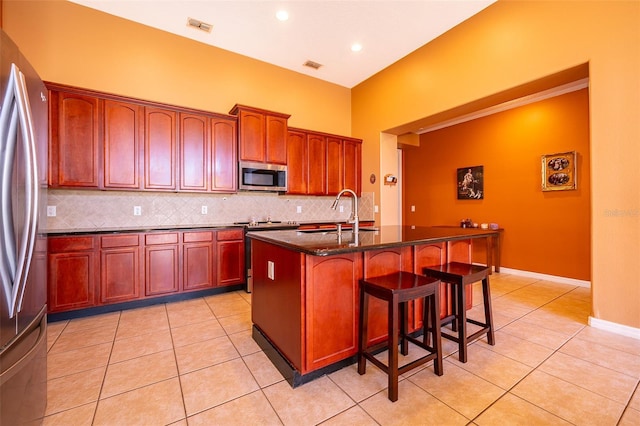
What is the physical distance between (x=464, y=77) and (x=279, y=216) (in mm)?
3338

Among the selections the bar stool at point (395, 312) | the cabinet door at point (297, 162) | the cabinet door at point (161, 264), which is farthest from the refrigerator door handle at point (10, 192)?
the cabinet door at point (297, 162)

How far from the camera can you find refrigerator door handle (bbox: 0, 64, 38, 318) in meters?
1.06

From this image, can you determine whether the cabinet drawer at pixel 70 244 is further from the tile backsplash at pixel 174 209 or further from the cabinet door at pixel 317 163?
the cabinet door at pixel 317 163

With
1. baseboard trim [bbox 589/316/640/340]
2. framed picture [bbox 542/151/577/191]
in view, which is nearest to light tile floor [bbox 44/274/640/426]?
baseboard trim [bbox 589/316/640/340]

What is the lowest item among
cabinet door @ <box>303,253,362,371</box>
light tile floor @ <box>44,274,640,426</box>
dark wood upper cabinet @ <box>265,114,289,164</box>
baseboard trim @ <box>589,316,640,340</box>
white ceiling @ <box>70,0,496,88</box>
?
light tile floor @ <box>44,274,640,426</box>

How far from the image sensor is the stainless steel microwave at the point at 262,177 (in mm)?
3975

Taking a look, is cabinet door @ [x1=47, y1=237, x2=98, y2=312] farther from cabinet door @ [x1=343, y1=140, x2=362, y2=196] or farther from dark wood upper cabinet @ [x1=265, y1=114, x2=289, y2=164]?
cabinet door @ [x1=343, y1=140, x2=362, y2=196]

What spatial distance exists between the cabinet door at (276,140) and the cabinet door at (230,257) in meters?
1.26

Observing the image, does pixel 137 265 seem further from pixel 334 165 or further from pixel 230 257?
pixel 334 165

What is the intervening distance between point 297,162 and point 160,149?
199 cm

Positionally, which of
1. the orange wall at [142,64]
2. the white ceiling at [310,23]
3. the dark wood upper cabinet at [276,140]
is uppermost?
the white ceiling at [310,23]

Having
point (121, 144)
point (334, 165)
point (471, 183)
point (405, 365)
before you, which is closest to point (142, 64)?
point (121, 144)

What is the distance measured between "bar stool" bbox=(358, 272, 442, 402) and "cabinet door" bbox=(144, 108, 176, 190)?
2.94 metres

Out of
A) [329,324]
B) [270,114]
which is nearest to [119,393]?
[329,324]
